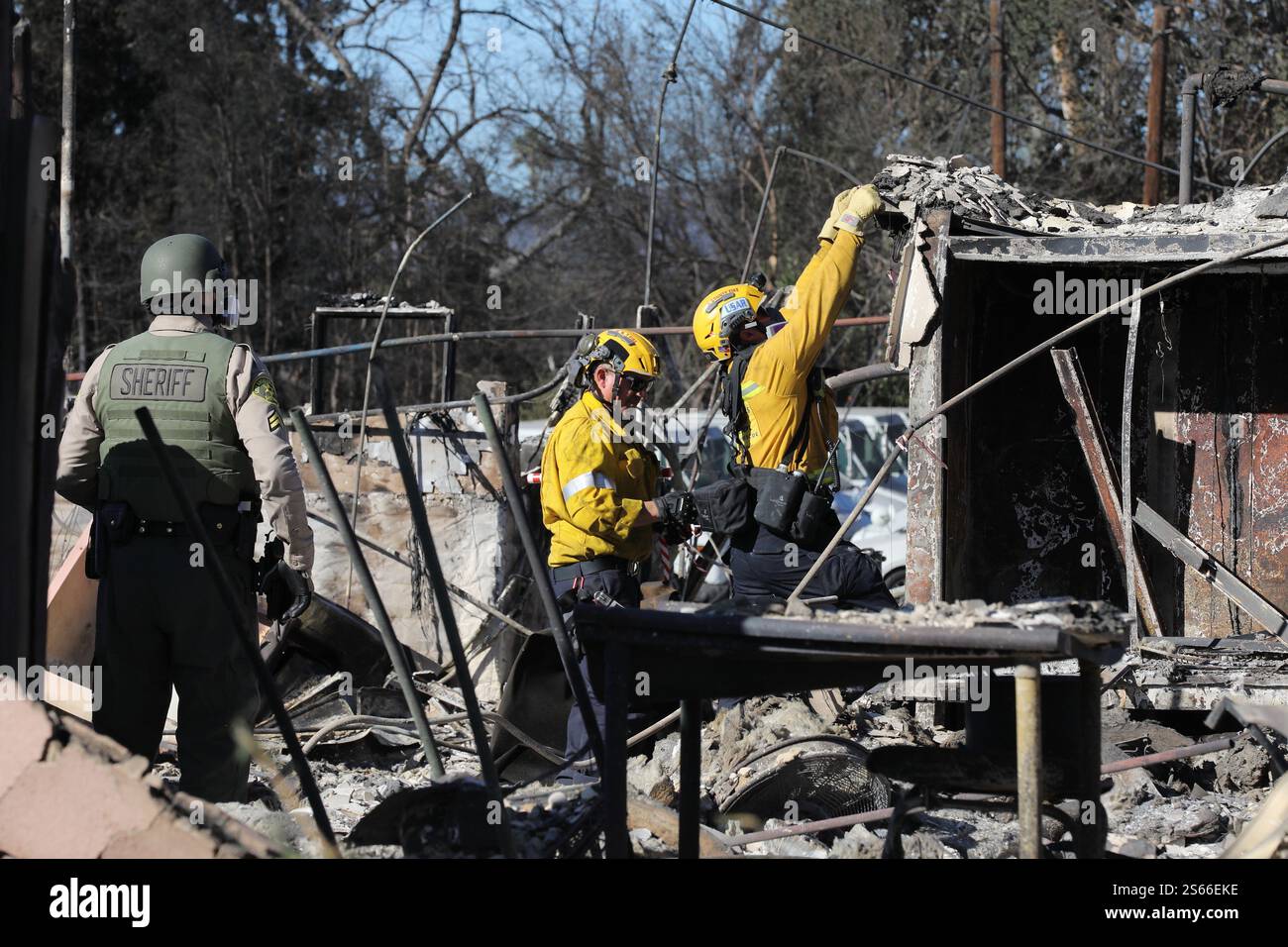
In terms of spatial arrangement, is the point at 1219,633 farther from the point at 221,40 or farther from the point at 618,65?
the point at 221,40

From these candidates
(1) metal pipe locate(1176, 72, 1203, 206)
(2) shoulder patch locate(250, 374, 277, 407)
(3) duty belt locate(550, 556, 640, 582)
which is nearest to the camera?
(2) shoulder patch locate(250, 374, 277, 407)

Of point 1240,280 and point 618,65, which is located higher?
point 618,65

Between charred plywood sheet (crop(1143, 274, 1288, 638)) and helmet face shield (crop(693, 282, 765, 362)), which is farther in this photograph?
charred plywood sheet (crop(1143, 274, 1288, 638))

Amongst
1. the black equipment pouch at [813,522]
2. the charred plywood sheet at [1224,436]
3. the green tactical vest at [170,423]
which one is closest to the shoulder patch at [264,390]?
the green tactical vest at [170,423]

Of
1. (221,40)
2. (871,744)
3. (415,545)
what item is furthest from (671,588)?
(221,40)

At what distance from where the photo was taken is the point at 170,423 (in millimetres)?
4043

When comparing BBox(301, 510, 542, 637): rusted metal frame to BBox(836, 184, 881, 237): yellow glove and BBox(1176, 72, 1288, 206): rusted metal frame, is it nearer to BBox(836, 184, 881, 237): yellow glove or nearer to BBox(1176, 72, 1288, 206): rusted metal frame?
BBox(836, 184, 881, 237): yellow glove

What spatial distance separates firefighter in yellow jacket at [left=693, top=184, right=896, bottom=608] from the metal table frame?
174 cm

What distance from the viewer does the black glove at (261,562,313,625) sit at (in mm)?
4125

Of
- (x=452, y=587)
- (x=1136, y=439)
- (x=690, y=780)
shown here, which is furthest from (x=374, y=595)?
(x=1136, y=439)

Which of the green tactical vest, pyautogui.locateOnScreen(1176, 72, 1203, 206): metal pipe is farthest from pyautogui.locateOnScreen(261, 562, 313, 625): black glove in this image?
pyautogui.locateOnScreen(1176, 72, 1203, 206): metal pipe
